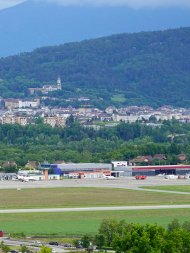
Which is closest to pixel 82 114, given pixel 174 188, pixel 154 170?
pixel 154 170

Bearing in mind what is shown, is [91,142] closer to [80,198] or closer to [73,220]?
[80,198]

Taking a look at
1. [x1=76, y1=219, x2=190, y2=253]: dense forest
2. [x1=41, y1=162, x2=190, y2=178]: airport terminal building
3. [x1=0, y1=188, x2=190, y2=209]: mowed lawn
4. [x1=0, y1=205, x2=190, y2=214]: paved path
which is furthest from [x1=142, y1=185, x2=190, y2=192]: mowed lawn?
[x1=76, y1=219, x2=190, y2=253]: dense forest

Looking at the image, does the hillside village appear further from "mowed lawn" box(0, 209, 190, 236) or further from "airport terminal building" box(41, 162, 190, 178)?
"mowed lawn" box(0, 209, 190, 236)

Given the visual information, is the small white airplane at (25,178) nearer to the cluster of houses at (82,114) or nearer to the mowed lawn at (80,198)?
the mowed lawn at (80,198)

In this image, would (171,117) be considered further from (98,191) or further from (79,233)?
(79,233)

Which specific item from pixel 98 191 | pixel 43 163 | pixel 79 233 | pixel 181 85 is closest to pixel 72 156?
pixel 43 163

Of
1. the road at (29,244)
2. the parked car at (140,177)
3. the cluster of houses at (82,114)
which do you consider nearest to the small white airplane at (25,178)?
the parked car at (140,177)
